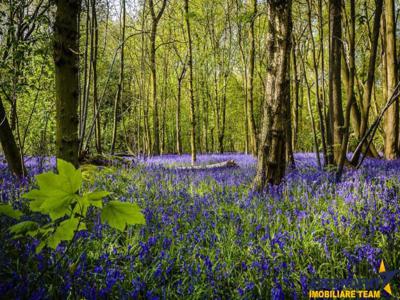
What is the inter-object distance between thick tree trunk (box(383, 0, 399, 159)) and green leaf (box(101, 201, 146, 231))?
403 inches

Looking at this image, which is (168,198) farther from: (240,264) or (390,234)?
(390,234)

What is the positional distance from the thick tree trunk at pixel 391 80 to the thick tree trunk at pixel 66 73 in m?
9.38

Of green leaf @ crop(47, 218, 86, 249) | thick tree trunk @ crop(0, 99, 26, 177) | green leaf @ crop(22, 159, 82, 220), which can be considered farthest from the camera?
thick tree trunk @ crop(0, 99, 26, 177)

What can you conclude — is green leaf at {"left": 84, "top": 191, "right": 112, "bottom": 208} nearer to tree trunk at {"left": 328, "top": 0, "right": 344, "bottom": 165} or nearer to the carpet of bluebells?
the carpet of bluebells

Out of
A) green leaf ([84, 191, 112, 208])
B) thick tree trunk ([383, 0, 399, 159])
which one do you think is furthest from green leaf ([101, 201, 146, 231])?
thick tree trunk ([383, 0, 399, 159])

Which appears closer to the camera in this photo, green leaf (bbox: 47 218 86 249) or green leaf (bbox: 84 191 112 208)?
green leaf (bbox: 84 191 112 208)

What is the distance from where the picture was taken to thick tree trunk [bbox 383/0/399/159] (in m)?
9.16

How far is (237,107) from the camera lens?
38562 millimetres

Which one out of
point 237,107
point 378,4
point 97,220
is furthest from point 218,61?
point 97,220

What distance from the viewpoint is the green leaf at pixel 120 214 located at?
975 millimetres

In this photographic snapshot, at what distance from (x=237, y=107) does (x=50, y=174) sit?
3847cm

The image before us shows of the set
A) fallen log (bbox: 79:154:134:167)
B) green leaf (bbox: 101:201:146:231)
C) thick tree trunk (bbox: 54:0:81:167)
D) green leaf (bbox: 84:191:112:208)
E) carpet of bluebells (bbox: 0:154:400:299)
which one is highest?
thick tree trunk (bbox: 54:0:81:167)

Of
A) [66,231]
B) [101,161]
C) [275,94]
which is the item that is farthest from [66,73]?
[101,161]

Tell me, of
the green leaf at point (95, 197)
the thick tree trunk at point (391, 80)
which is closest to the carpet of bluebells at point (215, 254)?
the green leaf at point (95, 197)
